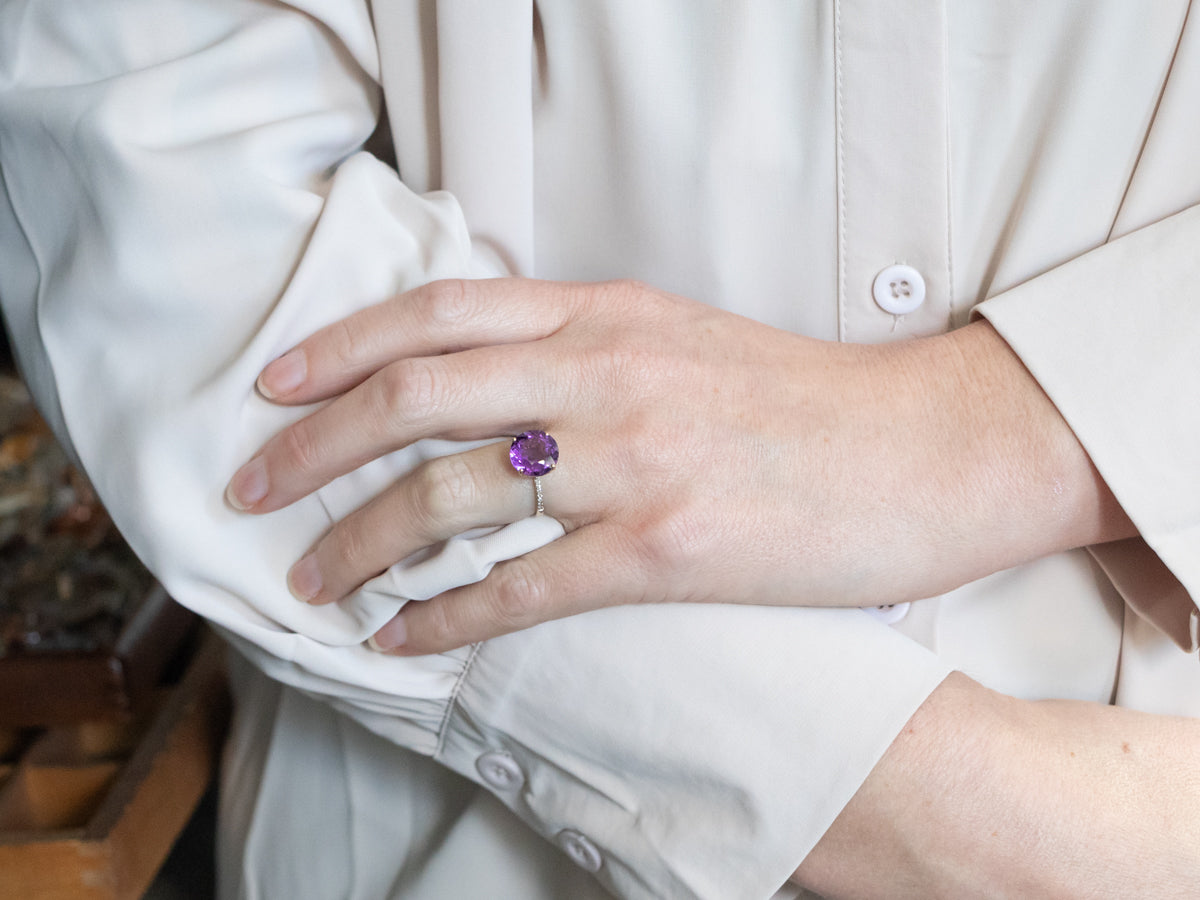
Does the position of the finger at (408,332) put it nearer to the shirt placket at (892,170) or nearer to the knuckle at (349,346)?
the knuckle at (349,346)

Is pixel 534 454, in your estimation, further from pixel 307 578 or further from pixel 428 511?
pixel 307 578

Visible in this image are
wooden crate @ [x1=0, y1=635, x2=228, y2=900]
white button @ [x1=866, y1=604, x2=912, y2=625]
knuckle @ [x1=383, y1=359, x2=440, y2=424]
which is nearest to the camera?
knuckle @ [x1=383, y1=359, x2=440, y2=424]

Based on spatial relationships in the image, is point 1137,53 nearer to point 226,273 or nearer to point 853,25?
point 853,25

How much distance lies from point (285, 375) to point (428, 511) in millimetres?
118

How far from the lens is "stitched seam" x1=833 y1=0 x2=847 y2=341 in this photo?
0.57 m

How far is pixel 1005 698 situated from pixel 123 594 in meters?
0.95

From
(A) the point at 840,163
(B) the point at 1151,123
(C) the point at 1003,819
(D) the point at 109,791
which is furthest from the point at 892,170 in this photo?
(D) the point at 109,791

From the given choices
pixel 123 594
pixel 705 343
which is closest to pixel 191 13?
pixel 705 343

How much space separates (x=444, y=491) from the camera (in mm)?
531

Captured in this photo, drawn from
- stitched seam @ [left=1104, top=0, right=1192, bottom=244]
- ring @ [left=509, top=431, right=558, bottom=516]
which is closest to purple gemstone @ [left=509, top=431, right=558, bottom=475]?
ring @ [left=509, top=431, right=558, bottom=516]

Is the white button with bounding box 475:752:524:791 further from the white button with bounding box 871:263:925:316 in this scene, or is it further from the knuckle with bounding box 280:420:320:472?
the white button with bounding box 871:263:925:316

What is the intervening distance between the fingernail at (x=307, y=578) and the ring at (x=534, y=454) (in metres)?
0.15

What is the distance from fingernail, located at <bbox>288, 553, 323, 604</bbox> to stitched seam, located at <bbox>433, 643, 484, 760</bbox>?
10cm

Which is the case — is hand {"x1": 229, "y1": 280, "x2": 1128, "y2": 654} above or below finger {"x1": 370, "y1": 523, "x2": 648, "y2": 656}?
above
